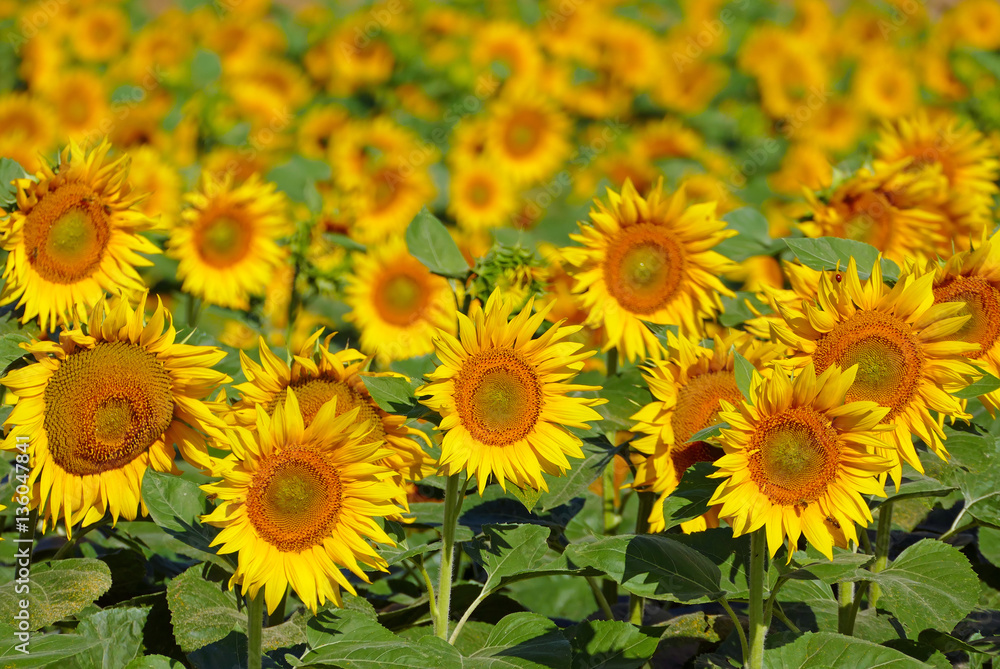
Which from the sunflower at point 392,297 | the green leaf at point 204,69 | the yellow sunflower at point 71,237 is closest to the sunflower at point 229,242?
the sunflower at point 392,297

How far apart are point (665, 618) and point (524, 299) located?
871 millimetres

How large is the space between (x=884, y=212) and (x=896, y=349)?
4.17 feet

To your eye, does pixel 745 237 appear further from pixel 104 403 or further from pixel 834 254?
pixel 104 403

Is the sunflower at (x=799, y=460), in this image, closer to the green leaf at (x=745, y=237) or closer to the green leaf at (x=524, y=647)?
the green leaf at (x=524, y=647)

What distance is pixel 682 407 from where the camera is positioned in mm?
2229

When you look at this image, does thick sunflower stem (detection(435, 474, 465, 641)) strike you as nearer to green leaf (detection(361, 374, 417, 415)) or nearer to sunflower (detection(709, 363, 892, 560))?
green leaf (detection(361, 374, 417, 415))

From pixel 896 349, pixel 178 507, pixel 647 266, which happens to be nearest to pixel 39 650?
pixel 178 507

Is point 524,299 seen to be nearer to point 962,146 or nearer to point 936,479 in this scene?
point 936,479

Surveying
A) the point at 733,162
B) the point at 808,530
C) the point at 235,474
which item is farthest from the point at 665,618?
the point at 733,162

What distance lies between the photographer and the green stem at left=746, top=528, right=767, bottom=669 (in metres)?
1.85

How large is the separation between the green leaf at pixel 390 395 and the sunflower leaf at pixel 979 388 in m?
1.00

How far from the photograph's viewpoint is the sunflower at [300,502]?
5.78 ft

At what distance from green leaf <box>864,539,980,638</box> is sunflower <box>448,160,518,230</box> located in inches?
155

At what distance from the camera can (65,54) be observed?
7633mm
